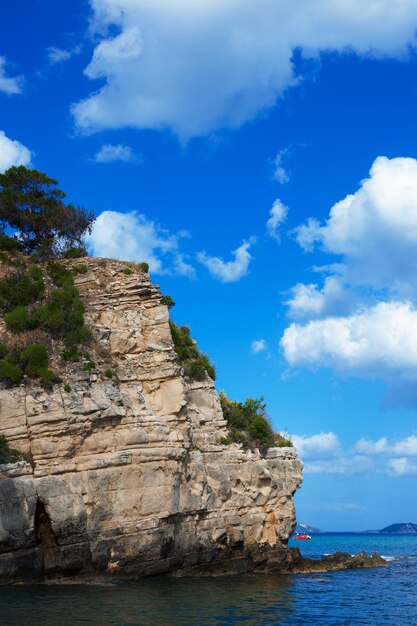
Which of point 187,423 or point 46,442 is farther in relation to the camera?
point 187,423

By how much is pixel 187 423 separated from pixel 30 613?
14.2 metres

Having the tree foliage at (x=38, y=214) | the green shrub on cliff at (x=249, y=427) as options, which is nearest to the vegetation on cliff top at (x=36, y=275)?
the tree foliage at (x=38, y=214)

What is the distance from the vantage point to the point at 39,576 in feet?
90.0

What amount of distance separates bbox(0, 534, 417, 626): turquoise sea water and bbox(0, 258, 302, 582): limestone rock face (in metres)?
1.60

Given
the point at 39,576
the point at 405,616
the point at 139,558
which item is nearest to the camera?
the point at 405,616

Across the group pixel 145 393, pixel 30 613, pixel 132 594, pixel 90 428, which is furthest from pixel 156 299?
pixel 30 613

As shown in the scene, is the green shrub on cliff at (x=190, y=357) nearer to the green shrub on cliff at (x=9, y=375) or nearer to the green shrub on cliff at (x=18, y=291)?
the green shrub on cliff at (x=18, y=291)

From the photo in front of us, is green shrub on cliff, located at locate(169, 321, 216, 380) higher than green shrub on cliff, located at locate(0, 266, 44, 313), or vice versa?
green shrub on cliff, located at locate(0, 266, 44, 313)

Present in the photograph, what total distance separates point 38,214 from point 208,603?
27764mm

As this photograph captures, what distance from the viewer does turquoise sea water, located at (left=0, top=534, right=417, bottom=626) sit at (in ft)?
71.1

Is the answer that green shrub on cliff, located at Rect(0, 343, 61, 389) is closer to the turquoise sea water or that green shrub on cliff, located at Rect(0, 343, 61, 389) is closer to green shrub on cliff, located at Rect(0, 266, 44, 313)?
green shrub on cliff, located at Rect(0, 266, 44, 313)

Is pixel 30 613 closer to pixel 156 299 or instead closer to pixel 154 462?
pixel 154 462

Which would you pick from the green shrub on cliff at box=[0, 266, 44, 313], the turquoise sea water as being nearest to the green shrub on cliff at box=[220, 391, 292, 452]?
the turquoise sea water

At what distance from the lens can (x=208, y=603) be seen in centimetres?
2481
